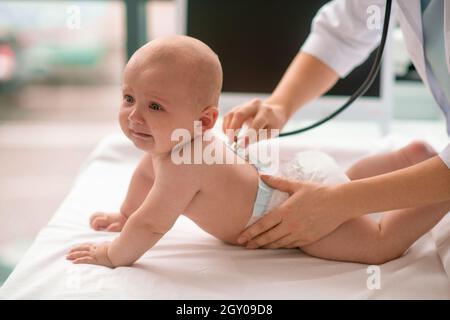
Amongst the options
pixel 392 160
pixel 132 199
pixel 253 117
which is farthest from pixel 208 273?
pixel 392 160

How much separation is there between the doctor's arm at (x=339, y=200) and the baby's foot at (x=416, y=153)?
24cm

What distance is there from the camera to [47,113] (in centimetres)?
315

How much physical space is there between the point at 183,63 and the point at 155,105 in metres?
0.09

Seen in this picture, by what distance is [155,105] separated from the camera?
1.07m

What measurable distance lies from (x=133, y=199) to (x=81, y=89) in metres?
2.46

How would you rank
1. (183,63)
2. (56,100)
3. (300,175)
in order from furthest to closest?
(56,100) → (300,175) → (183,63)

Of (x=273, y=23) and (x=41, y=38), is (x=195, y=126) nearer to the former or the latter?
(x=273, y=23)

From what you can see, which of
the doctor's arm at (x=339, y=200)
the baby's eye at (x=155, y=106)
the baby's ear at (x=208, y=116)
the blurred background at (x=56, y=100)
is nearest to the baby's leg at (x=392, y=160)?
the doctor's arm at (x=339, y=200)

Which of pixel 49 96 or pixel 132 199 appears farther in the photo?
pixel 49 96

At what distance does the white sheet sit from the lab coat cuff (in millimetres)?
475

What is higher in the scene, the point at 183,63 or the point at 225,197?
the point at 183,63

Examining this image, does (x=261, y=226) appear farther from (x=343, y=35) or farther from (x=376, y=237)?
(x=343, y=35)

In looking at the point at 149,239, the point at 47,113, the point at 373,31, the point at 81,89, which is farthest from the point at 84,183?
the point at 81,89

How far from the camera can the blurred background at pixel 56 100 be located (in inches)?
88.6
